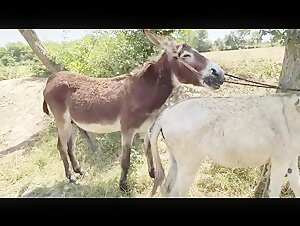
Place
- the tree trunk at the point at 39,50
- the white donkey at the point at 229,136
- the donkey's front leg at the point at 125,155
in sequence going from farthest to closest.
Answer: the tree trunk at the point at 39,50 < the donkey's front leg at the point at 125,155 < the white donkey at the point at 229,136

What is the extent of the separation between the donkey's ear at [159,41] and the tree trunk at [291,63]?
0.61m

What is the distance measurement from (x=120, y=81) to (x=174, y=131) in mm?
380

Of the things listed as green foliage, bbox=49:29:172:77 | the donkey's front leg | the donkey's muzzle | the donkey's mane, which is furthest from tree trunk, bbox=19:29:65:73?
the donkey's muzzle

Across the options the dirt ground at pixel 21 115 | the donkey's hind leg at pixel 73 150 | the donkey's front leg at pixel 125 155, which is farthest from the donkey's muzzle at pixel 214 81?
the dirt ground at pixel 21 115

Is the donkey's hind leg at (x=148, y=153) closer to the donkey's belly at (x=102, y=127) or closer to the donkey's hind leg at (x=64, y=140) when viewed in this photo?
the donkey's belly at (x=102, y=127)

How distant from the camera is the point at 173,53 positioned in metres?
2.42

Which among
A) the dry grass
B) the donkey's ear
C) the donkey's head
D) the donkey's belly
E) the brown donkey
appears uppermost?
the donkey's ear

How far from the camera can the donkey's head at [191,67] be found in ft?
7.90

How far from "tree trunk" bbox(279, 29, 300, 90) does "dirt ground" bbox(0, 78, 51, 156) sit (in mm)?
1223

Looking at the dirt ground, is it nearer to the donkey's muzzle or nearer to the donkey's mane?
the donkey's mane

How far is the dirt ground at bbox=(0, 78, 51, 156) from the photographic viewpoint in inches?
102

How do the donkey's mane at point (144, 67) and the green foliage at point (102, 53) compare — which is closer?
the donkey's mane at point (144, 67)
